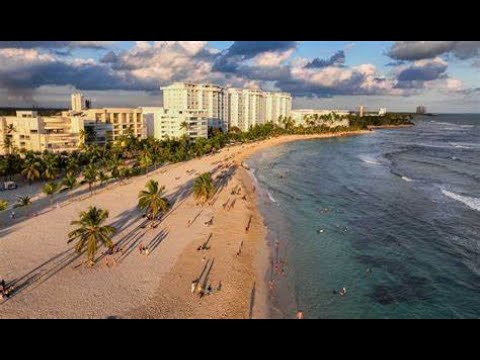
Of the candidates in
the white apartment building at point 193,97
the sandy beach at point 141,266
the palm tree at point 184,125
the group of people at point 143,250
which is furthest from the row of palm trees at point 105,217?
the white apartment building at point 193,97

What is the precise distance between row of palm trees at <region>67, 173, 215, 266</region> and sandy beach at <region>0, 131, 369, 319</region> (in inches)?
33.3

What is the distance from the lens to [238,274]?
23.4m

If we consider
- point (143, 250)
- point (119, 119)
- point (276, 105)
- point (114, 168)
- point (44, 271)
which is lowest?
point (44, 271)

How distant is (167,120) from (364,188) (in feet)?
180

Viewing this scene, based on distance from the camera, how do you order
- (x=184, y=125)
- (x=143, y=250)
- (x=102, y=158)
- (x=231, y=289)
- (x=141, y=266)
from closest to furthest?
1. (x=231, y=289)
2. (x=141, y=266)
3. (x=143, y=250)
4. (x=102, y=158)
5. (x=184, y=125)

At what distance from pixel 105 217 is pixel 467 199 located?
36.7 m

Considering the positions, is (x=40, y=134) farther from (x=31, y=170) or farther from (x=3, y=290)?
(x=3, y=290)

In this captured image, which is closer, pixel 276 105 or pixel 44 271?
pixel 44 271

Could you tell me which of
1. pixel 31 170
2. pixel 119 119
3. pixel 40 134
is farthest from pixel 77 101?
pixel 31 170

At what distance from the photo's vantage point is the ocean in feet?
67.7

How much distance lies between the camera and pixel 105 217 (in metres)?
24.9

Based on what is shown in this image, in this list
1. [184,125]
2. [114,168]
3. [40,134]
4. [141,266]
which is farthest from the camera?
[184,125]

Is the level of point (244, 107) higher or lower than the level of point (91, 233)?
higher
